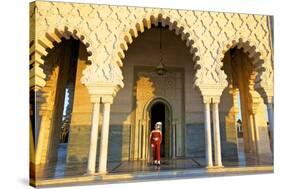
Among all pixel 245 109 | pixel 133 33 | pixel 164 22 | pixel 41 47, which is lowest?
pixel 245 109

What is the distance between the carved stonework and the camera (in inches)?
139

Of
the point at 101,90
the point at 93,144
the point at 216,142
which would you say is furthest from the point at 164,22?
the point at 93,144

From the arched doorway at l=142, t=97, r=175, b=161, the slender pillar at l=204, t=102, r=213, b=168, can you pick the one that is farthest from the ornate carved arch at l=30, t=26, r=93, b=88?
the arched doorway at l=142, t=97, r=175, b=161

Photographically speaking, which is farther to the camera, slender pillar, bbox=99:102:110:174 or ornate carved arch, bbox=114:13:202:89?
ornate carved arch, bbox=114:13:202:89

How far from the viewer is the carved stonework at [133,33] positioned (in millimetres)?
3520

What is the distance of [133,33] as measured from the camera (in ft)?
12.6

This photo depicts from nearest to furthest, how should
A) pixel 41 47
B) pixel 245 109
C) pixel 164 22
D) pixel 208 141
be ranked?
pixel 41 47 → pixel 208 141 → pixel 164 22 → pixel 245 109

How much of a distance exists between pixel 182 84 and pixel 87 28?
257cm

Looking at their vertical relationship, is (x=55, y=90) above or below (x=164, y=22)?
below

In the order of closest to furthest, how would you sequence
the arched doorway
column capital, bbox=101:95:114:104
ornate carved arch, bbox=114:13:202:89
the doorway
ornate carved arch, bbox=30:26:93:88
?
ornate carved arch, bbox=30:26:93:88, column capital, bbox=101:95:114:104, ornate carved arch, bbox=114:13:202:89, the arched doorway, the doorway

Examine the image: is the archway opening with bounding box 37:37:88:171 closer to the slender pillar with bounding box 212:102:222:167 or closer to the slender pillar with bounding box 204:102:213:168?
the slender pillar with bounding box 204:102:213:168

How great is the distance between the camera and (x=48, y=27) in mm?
3512

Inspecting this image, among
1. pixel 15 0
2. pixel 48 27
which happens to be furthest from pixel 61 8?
pixel 15 0

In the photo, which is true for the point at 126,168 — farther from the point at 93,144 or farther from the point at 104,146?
the point at 93,144
